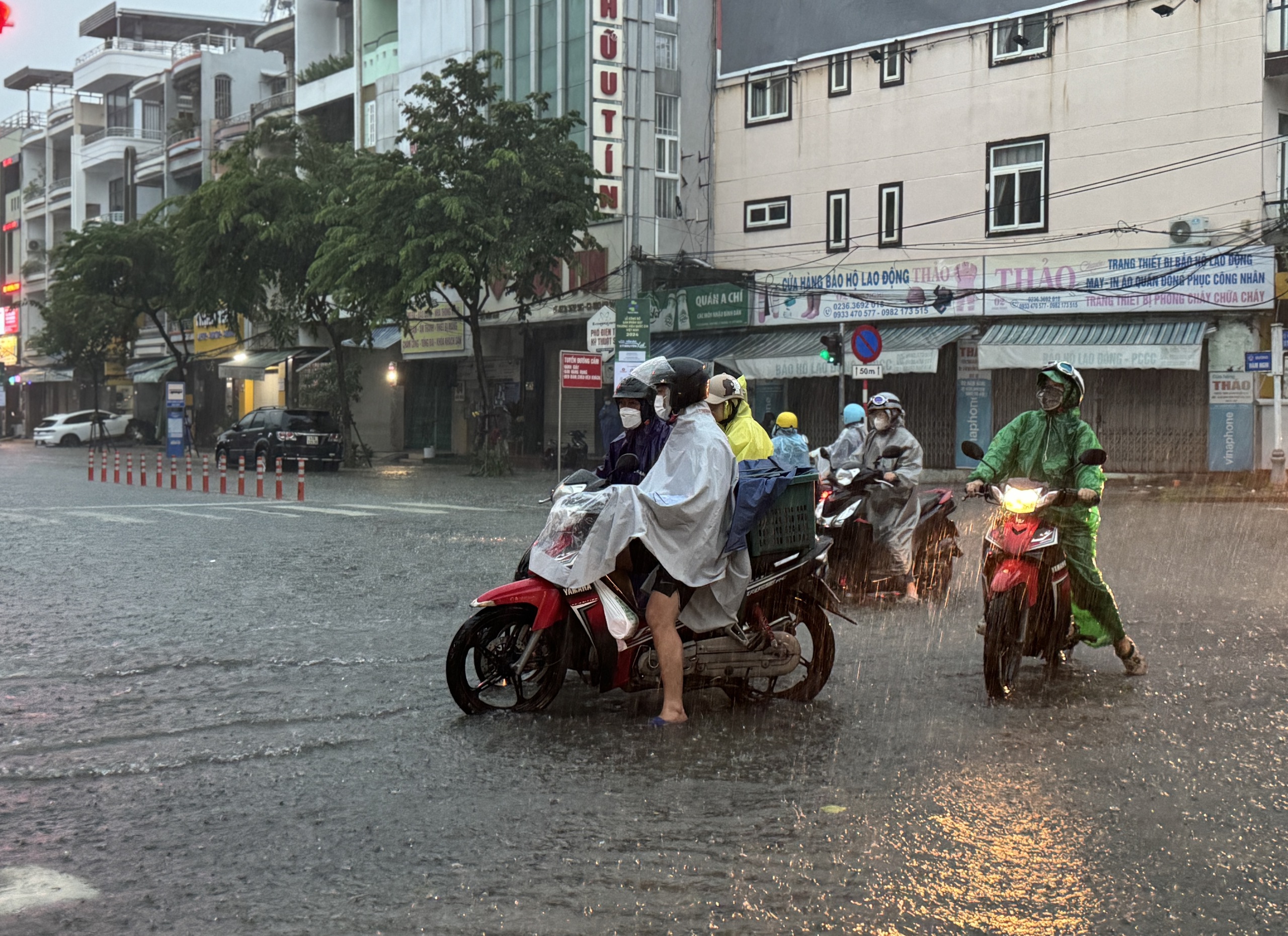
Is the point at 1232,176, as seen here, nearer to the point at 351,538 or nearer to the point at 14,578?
the point at 351,538

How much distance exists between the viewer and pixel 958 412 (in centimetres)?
2761

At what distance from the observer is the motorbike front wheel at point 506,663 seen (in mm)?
5957

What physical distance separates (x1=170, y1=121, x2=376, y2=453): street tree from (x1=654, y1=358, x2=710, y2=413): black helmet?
1097 inches

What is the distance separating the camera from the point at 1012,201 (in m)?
27.2

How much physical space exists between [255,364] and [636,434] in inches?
1663

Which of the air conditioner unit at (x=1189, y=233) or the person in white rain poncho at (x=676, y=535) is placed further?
the air conditioner unit at (x=1189, y=233)

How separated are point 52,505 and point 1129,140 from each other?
19.0 m

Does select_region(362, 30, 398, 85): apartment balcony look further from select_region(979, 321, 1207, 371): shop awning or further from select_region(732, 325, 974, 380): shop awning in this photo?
select_region(979, 321, 1207, 371): shop awning

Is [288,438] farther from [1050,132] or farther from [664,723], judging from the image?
[664,723]

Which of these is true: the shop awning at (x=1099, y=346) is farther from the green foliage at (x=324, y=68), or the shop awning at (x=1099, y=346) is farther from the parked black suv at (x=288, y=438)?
A: the green foliage at (x=324, y=68)

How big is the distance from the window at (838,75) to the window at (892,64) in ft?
2.85

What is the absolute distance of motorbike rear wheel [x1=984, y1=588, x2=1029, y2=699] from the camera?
20.9 feet

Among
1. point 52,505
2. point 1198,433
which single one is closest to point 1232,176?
point 1198,433

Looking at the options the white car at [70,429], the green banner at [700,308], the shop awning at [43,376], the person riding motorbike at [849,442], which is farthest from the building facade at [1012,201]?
the shop awning at [43,376]
